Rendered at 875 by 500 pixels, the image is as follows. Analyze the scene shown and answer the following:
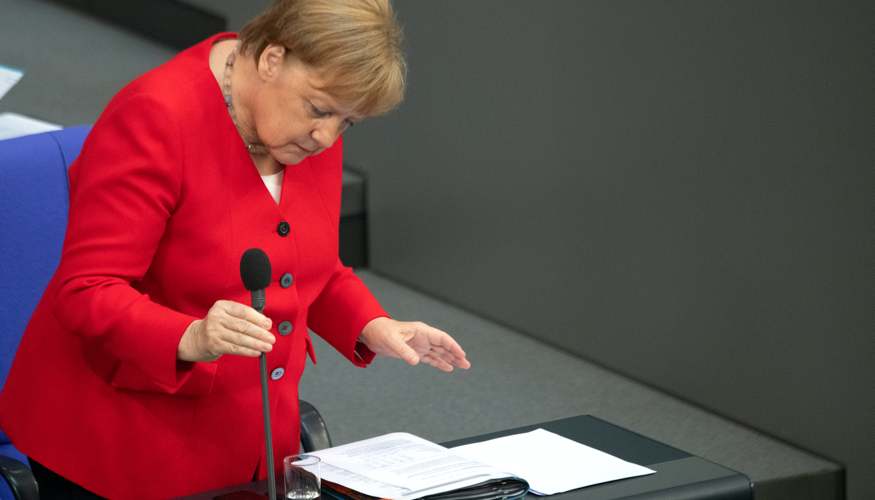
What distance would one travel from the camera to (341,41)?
1.18 m

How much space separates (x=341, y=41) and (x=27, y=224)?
2.48 ft

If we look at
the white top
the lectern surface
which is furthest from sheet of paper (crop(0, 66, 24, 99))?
the lectern surface

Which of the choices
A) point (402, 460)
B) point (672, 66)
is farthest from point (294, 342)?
point (672, 66)

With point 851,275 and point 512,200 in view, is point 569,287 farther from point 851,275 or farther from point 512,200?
point 851,275

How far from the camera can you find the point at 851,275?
2215 millimetres

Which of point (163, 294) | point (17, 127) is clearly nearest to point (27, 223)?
point (163, 294)

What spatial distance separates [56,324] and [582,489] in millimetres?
722

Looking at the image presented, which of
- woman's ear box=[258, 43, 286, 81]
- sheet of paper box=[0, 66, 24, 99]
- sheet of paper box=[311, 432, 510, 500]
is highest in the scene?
woman's ear box=[258, 43, 286, 81]

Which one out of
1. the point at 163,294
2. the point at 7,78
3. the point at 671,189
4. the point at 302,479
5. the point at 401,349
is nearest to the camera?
the point at 302,479

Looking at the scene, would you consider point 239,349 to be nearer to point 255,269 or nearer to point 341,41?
point 255,269

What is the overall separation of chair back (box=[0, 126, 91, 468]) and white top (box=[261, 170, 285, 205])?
0.52 m

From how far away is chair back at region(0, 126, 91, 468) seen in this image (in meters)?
1.61

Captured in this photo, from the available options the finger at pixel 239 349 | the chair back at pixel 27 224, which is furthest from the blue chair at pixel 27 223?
the finger at pixel 239 349

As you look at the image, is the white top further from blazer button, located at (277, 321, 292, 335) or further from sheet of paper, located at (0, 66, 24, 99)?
sheet of paper, located at (0, 66, 24, 99)
